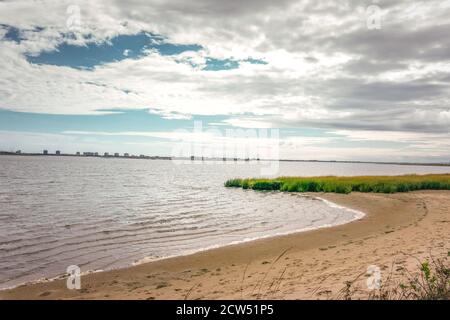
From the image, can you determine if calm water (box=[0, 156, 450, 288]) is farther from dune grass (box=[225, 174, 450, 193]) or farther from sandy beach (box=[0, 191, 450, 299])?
dune grass (box=[225, 174, 450, 193])

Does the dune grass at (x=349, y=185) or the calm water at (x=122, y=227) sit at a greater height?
the dune grass at (x=349, y=185)

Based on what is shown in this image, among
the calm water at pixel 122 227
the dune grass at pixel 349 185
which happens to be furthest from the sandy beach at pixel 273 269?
the dune grass at pixel 349 185

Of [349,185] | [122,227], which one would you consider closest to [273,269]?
[122,227]

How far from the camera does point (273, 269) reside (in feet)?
39.1

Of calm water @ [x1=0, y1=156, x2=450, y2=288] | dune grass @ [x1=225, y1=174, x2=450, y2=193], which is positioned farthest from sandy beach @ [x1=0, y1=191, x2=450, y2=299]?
dune grass @ [x1=225, y1=174, x2=450, y2=193]

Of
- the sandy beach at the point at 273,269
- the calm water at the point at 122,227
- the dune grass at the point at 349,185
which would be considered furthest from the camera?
the dune grass at the point at 349,185

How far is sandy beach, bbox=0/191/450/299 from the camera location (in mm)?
9336

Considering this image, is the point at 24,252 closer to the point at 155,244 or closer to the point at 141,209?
the point at 155,244

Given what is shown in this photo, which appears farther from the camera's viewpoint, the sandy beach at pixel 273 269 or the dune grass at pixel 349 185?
the dune grass at pixel 349 185

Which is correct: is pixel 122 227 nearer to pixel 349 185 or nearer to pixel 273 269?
pixel 273 269

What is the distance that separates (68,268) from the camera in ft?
41.8

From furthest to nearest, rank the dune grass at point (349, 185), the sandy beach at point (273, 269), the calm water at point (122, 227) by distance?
the dune grass at point (349, 185) → the calm water at point (122, 227) → the sandy beach at point (273, 269)

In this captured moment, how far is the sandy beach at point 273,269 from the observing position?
→ 9336 millimetres

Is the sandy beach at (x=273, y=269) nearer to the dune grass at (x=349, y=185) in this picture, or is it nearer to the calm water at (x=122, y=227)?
the calm water at (x=122, y=227)
